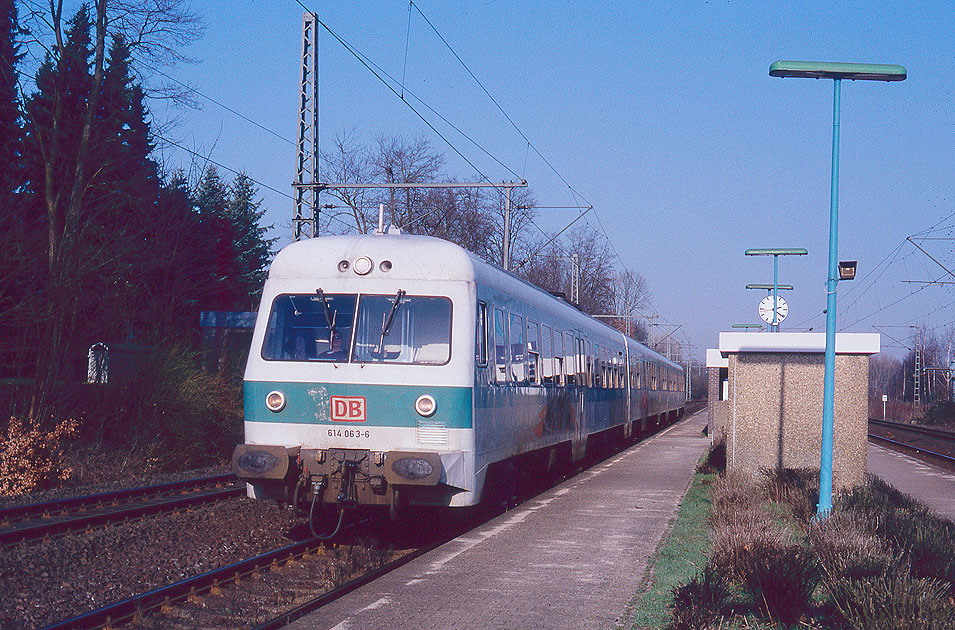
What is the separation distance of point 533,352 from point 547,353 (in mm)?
1096

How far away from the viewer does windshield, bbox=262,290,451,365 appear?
33.6ft

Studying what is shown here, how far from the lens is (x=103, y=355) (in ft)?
64.8

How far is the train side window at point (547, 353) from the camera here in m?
14.5

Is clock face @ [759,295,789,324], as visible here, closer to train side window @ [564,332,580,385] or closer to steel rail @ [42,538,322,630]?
train side window @ [564,332,580,385]

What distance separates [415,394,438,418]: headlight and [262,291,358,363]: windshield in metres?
0.90

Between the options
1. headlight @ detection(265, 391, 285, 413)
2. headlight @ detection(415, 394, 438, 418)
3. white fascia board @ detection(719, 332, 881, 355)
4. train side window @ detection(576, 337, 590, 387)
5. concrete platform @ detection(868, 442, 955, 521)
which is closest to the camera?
headlight @ detection(415, 394, 438, 418)

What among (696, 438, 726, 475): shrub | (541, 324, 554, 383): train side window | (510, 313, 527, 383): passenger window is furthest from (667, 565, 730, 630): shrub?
(696, 438, 726, 475): shrub

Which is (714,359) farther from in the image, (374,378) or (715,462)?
(374,378)

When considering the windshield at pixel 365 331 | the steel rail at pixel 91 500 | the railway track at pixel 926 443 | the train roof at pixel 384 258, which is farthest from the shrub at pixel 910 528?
Result: the railway track at pixel 926 443

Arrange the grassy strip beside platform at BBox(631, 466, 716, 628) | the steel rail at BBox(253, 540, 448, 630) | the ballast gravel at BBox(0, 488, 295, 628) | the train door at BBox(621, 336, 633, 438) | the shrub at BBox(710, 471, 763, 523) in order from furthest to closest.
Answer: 1. the train door at BBox(621, 336, 633, 438)
2. the shrub at BBox(710, 471, 763, 523)
3. the ballast gravel at BBox(0, 488, 295, 628)
4. the grassy strip beside platform at BBox(631, 466, 716, 628)
5. the steel rail at BBox(253, 540, 448, 630)

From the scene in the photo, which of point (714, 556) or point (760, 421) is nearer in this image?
point (714, 556)

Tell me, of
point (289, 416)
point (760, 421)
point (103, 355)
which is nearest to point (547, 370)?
point (760, 421)

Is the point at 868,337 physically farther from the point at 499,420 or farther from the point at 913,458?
the point at 913,458

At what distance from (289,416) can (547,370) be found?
5.52m
